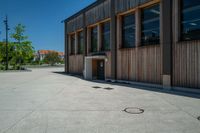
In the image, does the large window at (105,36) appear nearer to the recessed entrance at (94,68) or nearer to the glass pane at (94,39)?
the recessed entrance at (94,68)

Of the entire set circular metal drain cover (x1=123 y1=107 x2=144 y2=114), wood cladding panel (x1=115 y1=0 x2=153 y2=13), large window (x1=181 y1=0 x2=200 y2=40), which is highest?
wood cladding panel (x1=115 y1=0 x2=153 y2=13)

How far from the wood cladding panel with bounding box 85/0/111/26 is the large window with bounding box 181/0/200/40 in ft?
27.8

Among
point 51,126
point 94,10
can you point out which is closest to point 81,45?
point 94,10

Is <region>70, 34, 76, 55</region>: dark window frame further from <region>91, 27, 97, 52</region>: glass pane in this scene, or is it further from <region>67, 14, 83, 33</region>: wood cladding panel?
<region>91, 27, 97, 52</region>: glass pane

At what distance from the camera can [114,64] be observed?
747 inches

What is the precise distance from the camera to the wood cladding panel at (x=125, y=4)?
15914 millimetres

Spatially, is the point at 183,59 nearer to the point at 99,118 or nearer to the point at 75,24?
the point at 99,118

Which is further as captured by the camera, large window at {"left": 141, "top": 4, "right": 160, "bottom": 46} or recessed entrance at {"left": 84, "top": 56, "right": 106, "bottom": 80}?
recessed entrance at {"left": 84, "top": 56, "right": 106, "bottom": 80}

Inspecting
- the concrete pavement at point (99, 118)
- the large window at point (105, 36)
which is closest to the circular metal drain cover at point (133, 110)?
the concrete pavement at point (99, 118)

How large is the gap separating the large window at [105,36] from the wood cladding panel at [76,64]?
5638 millimetres

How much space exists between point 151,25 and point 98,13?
7.99 m

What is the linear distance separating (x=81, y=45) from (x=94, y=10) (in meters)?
6.01

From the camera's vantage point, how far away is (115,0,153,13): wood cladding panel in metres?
15.9

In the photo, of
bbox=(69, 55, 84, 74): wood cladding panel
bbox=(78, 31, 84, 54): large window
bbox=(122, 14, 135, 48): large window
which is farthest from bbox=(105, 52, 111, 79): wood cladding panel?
bbox=(78, 31, 84, 54): large window
